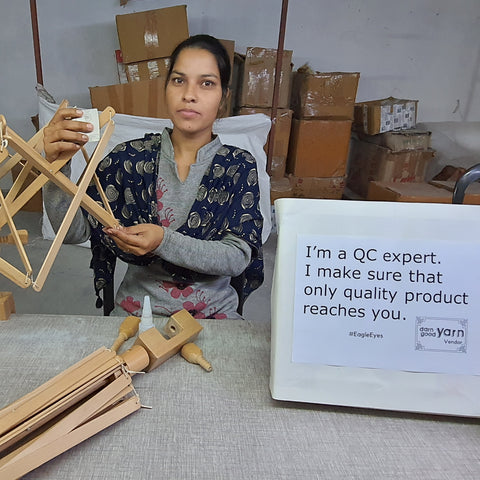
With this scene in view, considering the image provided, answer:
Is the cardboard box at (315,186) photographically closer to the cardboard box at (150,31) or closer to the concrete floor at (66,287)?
the concrete floor at (66,287)

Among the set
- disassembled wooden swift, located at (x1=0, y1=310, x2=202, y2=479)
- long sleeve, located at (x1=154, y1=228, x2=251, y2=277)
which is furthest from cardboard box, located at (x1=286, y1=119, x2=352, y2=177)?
disassembled wooden swift, located at (x1=0, y1=310, x2=202, y2=479)

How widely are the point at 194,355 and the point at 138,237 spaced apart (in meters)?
0.24

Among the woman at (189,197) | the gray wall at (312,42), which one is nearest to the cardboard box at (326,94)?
the gray wall at (312,42)

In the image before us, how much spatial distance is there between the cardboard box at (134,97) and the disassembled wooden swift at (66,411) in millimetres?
2047

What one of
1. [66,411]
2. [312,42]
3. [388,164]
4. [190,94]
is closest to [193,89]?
[190,94]

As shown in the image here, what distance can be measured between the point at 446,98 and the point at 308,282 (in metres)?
3.31

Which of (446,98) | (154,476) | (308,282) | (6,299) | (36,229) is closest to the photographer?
(154,476)

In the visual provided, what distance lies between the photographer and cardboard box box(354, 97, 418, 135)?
2.92m

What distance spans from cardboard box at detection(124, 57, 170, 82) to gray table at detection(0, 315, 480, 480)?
223 centimetres

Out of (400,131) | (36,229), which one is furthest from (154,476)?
(400,131)

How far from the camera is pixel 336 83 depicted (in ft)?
8.98

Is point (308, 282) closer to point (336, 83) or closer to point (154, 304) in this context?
point (154, 304)

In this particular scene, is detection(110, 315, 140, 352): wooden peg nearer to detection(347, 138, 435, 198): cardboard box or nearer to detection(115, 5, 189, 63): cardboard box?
detection(115, 5, 189, 63): cardboard box

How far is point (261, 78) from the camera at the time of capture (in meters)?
2.68
